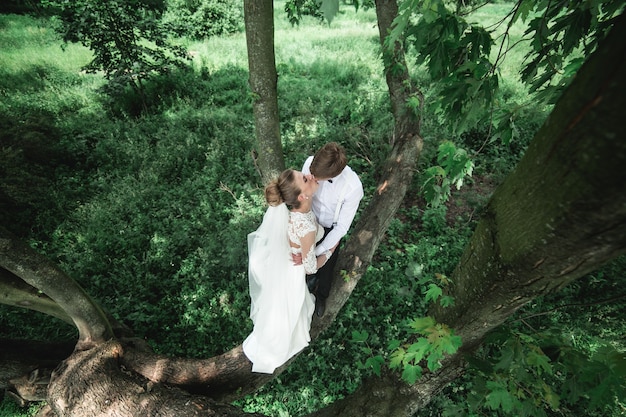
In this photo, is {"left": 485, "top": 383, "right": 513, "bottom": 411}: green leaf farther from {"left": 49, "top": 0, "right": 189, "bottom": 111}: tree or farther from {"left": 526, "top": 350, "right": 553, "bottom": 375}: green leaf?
{"left": 49, "top": 0, "right": 189, "bottom": 111}: tree

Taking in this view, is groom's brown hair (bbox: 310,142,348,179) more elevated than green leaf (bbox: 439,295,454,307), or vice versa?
groom's brown hair (bbox: 310,142,348,179)

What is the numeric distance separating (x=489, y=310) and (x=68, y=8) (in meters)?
9.29

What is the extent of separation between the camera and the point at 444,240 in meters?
5.36

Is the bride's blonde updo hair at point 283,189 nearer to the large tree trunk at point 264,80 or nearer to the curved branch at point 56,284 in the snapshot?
the large tree trunk at point 264,80

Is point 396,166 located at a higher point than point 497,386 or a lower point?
lower

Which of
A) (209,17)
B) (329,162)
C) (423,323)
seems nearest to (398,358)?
(423,323)

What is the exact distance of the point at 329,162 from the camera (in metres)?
2.76

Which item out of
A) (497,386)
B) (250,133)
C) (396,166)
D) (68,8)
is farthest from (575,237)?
(68,8)

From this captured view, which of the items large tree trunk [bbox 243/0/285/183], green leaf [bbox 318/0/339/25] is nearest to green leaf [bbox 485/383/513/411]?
green leaf [bbox 318/0/339/25]

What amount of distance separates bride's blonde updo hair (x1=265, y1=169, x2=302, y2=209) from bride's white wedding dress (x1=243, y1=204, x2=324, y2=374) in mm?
273

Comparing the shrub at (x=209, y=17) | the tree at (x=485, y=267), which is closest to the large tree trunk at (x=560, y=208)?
the tree at (x=485, y=267)

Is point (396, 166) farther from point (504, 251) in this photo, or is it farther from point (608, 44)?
point (608, 44)

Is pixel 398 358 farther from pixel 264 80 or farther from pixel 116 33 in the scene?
pixel 116 33

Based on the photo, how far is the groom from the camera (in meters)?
2.78
